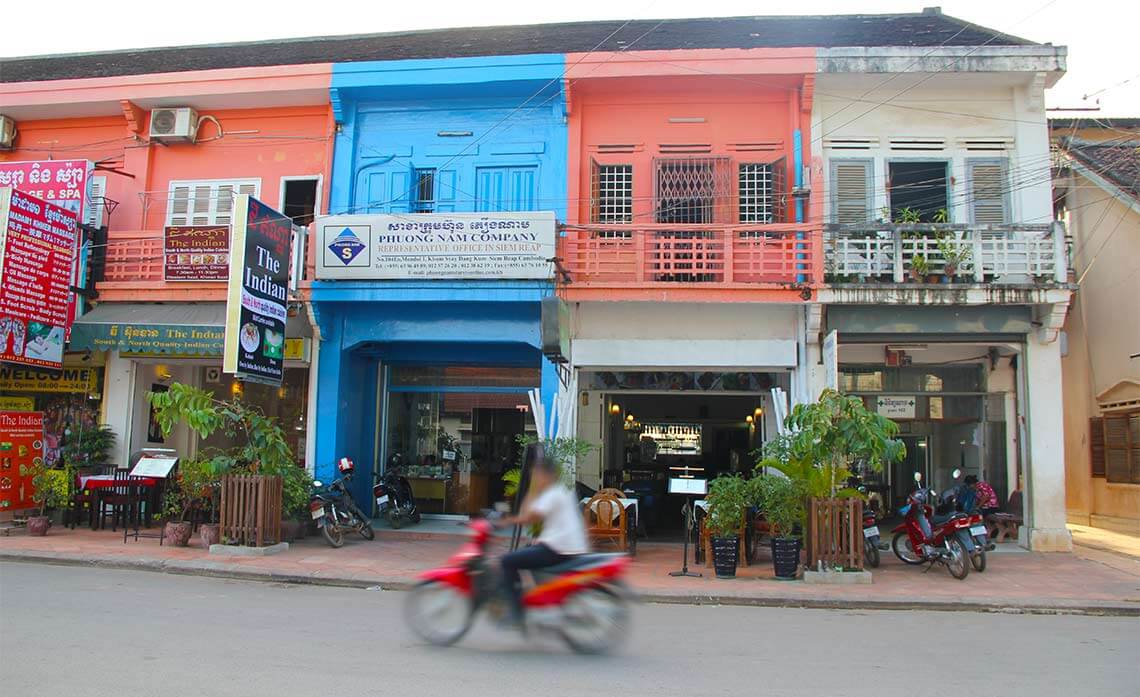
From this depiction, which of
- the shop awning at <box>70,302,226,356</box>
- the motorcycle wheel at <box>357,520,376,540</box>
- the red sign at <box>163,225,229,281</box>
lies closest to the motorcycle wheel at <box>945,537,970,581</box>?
the motorcycle wheel at <box>357,520,376,540</box>

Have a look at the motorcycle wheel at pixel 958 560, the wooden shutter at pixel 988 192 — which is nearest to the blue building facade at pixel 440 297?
the motorcycle wheel at pixel 958 560

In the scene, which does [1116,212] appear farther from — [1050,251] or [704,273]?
[704,273]

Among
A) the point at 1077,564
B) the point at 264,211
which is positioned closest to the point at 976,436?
the point at 1077,564

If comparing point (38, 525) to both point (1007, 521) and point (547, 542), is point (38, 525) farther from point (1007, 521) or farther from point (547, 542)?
point (1007, 521)

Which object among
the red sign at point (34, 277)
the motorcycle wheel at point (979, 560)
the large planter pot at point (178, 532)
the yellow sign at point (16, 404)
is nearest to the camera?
the motorcycle wheel at point (979, 560)

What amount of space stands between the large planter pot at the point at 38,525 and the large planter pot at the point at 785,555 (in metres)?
10.7

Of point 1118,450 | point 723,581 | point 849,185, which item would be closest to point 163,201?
point 723,581

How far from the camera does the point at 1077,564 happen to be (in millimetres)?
12562

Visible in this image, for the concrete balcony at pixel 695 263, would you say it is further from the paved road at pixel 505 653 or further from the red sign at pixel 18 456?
the red sign at pixel 18 456

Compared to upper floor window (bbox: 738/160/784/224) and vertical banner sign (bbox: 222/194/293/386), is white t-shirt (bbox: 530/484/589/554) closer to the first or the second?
vertical banner sign (bbox: 222/194/293/386)

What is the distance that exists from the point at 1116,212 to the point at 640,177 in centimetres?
907

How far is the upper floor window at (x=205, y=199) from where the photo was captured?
Answer: 1573 centimetres

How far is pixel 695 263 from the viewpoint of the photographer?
14.1 meters

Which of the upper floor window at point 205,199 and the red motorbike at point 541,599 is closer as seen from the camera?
the red motorbike at point 541,599
